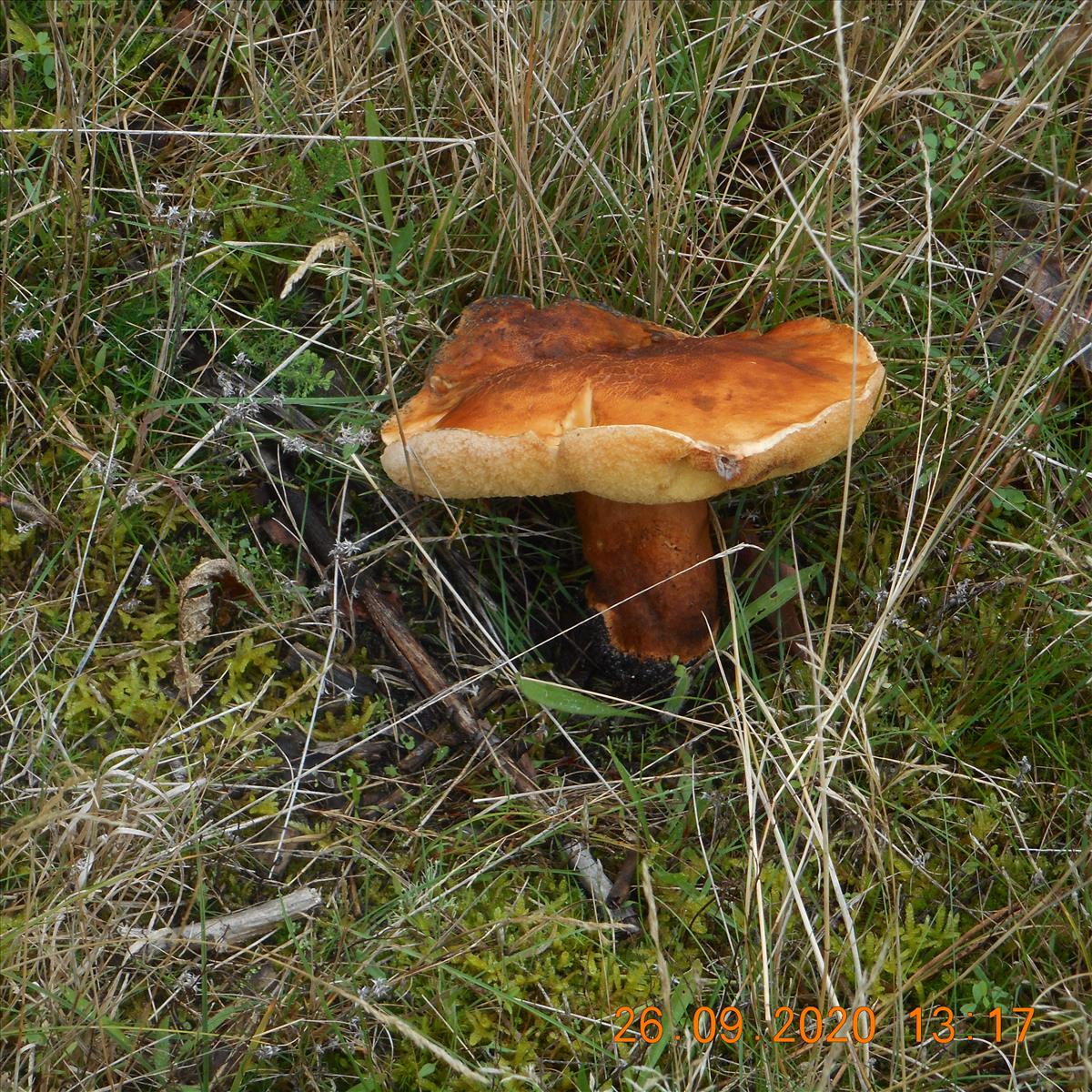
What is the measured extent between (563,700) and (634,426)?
0.84 m

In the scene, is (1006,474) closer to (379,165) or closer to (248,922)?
(379,165)

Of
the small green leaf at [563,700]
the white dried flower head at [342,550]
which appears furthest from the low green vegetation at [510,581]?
the white dried flower head at [342,550]

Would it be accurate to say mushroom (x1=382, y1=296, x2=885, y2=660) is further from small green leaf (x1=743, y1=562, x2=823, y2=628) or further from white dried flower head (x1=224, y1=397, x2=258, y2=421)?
white dried flower head (x1=224, y1=397, x2=258, y2=421)

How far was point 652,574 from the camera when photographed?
2545 millimetres

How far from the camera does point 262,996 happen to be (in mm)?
1989

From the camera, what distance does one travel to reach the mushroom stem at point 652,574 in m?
2.49

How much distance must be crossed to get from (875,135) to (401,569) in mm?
Result: 1941

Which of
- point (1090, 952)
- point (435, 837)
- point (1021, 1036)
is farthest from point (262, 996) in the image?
point (1090, 952)

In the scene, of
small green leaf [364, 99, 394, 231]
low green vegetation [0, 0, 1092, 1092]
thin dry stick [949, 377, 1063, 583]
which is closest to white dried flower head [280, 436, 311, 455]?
low green vegetation [0, 0, 1092, 1092]

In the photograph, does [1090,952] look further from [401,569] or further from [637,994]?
[401,569]

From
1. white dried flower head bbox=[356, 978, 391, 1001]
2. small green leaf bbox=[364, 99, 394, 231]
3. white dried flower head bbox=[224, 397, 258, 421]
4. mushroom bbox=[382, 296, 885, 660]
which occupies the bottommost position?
white dried flower head bbox=[356, 978, 391, 1001]

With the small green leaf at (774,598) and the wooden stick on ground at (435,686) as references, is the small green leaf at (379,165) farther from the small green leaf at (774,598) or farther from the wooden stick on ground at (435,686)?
the small green leaf at (774,598)
